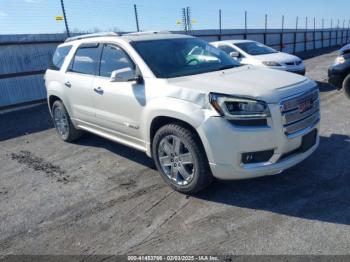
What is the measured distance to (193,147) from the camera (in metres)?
3.54

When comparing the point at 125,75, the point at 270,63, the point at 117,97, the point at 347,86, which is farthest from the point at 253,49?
the point at 125,75

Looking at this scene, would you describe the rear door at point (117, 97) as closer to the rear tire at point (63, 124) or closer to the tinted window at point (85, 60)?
the tinted window at point (85, 60)

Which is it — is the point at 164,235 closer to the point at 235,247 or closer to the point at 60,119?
the point at 235,247

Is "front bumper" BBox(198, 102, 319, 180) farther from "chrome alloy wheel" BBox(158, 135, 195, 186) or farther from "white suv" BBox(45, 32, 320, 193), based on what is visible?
"chrome alloy wheel" BBox(158, 135, 195, 186)

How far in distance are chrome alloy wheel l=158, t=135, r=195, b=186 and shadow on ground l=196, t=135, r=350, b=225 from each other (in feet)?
1.00

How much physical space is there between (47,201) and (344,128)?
492 centimetres

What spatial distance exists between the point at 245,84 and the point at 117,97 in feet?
5.63

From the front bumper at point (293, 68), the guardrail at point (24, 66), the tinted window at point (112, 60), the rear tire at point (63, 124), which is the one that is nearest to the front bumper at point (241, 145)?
the tinted window at point (112, 60)

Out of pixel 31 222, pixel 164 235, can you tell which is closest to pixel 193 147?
pixel 164 235

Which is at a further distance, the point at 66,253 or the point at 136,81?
the point at 136,81

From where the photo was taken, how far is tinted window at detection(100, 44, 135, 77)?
14.3 ft

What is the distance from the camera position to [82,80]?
5.06 meters

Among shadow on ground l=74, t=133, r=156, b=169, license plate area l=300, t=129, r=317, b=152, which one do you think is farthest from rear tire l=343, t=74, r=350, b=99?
shadow on ground l=74, t=133, r=156, b=169

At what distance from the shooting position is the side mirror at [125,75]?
4035 millimetres
